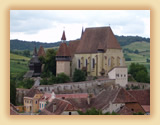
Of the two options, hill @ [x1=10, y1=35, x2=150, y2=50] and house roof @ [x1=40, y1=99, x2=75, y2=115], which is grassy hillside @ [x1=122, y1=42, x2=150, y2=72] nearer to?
hill @ [x1=10, y1=35, x2=150, y2=50]

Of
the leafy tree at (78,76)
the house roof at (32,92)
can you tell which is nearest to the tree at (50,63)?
the leafy tree at (78,76)

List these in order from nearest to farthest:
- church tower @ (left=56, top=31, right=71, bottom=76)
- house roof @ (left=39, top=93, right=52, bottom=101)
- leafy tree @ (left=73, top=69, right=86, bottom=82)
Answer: house roof @ (left=39, top=93, right=52, bottom=101), leafy tree @ (left=73, top=69, right=86, bottom=82), church tower @ (left=56, top=31, right=71, bottom=76)

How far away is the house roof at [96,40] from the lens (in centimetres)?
6544

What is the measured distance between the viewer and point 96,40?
218ft

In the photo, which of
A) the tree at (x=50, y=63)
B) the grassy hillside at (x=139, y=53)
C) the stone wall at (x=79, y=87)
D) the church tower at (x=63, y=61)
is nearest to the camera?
the stone wall at (x=79, y=87)

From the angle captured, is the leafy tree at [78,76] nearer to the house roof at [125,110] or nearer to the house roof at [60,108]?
the house roof at [60,108]

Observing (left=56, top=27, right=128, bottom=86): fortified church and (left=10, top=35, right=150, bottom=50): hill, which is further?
(left=10, top=35, right=150, bottom=50): hill

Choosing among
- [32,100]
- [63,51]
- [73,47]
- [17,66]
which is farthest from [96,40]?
[17,66]

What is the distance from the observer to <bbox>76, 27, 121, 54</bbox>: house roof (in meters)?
65.4

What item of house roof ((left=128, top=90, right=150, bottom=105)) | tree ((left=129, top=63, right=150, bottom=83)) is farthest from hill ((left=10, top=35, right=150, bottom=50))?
house roof ((left=128, top=90, right=150, bottom=105))

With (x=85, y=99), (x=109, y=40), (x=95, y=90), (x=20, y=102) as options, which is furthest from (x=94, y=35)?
(x=85, y=99)

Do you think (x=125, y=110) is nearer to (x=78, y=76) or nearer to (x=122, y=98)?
(x=122, y=98)

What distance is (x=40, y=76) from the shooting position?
6469cm

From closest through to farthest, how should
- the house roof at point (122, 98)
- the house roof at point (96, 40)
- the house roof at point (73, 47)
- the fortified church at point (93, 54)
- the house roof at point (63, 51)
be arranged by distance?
the house roof at point (122, 98), the fortified church at point (93, 54), the house roof at point (63, 51), the house roof at point (96, 40), the house roof at point (73, 47)
